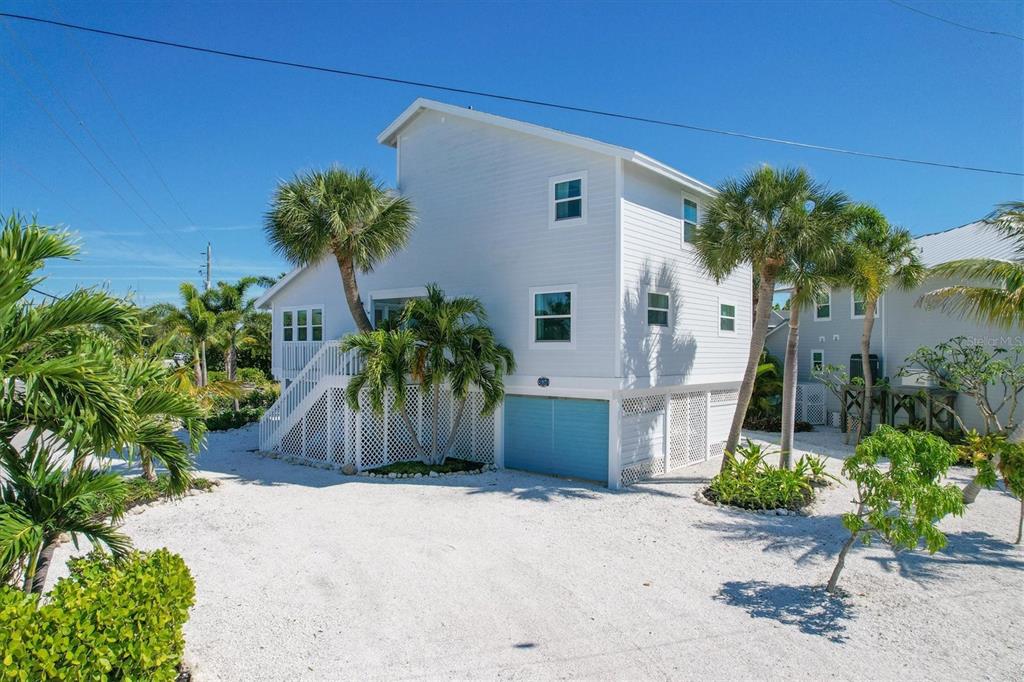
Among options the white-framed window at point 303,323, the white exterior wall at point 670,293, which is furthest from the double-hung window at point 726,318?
the white-framed window at point 303,323

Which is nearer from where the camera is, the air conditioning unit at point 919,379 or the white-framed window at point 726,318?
the white-framed window at point 726,318

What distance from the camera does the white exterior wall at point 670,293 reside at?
44.1 feet

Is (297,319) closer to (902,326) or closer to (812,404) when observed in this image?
(812,404)

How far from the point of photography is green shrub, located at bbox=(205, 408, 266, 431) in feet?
70.1

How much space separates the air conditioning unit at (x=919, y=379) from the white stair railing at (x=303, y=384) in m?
17.7

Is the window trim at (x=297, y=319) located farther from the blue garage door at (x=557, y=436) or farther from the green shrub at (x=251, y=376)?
the green shrub at (x=251, y=376)

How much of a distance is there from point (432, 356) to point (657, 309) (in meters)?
5.93

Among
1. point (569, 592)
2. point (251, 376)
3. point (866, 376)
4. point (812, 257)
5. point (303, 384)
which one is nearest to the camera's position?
point (569, 592)

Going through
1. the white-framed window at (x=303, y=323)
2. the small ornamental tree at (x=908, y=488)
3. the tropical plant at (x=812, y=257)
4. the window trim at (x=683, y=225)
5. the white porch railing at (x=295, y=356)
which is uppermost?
the window trim at (x=683, y=225)

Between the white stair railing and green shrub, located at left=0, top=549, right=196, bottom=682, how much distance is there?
1025 centimetres

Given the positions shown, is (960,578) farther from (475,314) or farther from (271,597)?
(475,314)

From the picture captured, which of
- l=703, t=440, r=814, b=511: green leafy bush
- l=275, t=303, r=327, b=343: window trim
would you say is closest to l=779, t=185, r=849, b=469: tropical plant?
l=703, t=440, r=814, b=511: green leafy bush

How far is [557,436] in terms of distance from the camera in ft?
47.4

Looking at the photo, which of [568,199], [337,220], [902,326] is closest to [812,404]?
[902,326]
